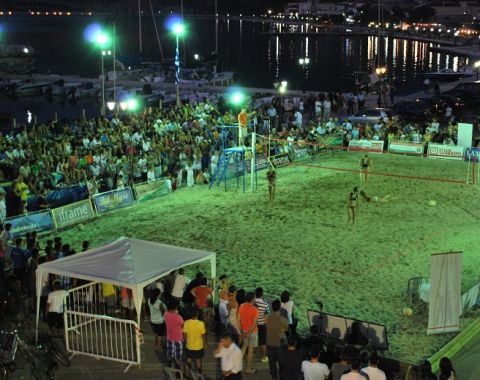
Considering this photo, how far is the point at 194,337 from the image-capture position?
11.2 metres

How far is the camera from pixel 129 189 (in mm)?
24062

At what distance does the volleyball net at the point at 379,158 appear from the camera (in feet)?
92.7

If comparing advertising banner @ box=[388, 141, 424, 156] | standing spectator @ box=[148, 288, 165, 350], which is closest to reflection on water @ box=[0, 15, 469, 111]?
advertising banner @ box=[388, 141, 424, 156]

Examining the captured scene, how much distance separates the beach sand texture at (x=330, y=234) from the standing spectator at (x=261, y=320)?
2131 millimetres

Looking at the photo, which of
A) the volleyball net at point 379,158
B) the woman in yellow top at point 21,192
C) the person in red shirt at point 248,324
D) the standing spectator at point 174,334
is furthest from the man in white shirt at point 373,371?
the volleyball net at point 379,158

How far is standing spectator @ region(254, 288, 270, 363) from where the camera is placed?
39.6 feet

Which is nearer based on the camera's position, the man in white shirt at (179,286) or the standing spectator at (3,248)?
the man in white shirt at (179,286)

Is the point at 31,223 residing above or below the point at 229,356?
below

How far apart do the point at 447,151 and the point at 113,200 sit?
49.1 feet

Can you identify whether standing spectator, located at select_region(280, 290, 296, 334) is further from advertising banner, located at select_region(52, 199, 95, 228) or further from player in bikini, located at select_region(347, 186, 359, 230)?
advertising banner, located at select_region(52, 199, 95, 228)

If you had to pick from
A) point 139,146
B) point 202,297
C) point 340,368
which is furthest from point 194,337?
point 139,146

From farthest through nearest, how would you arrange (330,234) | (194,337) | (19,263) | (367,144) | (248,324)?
1. (367,144)
2. (330,234)
3. (19,263)
4. (248,324)
5. (194,337)

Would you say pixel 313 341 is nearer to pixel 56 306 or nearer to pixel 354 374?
pixel 354 374

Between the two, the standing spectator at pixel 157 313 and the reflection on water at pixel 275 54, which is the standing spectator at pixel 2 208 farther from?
the reflection on water at pixel 275 54
